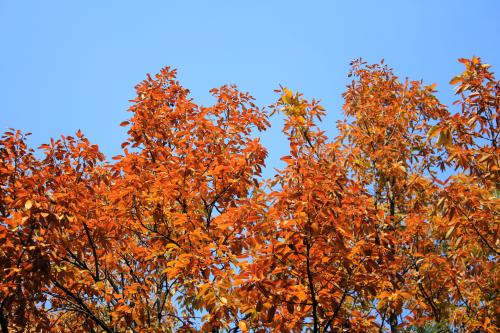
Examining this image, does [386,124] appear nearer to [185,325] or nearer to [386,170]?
[386,170]

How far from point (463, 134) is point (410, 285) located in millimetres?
2715

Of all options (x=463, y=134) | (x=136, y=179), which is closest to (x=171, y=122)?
(x=136, y=179)

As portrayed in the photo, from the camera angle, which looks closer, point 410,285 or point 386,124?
point 410,285

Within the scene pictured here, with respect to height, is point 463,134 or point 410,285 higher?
point 463,134

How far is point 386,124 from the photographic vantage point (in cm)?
959

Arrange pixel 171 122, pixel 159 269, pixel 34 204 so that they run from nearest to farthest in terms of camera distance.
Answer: pixel 34 204 → pixel 159 269 → pixel 171 122

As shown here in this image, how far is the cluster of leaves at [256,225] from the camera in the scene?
4891 mm

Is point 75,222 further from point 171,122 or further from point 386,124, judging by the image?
point 386,124

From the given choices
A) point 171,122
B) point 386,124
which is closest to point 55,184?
point 171,122

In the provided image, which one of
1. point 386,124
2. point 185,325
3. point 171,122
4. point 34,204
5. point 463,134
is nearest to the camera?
point 34,204

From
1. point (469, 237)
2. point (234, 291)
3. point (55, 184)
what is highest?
point (55, 184)

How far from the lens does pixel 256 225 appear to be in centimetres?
536

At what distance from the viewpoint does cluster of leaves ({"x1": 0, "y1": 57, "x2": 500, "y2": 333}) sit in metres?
4.89

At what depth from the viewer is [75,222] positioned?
21.7ft
